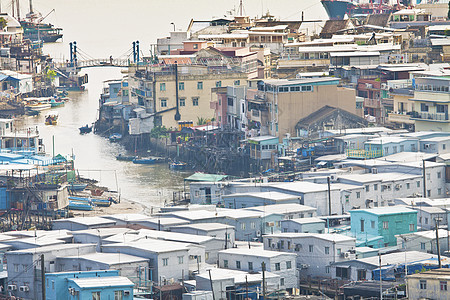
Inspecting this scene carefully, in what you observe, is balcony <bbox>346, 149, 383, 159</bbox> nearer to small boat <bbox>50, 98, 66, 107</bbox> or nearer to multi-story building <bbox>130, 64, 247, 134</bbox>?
multi-story building <bbox>130, 64, 247, 134</bbox>

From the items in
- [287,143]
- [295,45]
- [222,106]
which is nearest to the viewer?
[287,143]

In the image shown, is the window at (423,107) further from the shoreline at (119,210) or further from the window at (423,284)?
the window at (423,284)

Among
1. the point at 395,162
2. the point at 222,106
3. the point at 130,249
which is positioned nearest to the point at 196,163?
the point at 222,106

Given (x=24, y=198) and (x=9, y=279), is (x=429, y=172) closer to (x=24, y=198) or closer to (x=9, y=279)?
(x=24, y=198)

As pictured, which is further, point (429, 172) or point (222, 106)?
point (222, 106)

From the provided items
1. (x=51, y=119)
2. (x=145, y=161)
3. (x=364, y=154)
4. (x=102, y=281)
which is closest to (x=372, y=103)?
(x=145, y=161)

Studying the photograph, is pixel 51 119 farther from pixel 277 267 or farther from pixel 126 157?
pixel 277 267
